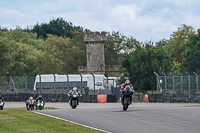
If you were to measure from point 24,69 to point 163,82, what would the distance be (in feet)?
152

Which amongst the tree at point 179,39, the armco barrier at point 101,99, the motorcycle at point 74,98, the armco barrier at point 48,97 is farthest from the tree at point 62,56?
the motorcycle at point 74,98

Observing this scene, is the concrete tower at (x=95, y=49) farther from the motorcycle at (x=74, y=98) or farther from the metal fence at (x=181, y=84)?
the motorcycle at (x=74, y=98)

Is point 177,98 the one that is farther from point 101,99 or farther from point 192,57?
point 192,57

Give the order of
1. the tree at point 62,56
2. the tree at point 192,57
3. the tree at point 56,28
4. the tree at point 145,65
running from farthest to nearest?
the tree at point 56,28
the tree at point 62,56
the tree at point 192,57
the tree at point 145,65

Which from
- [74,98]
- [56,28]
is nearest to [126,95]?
[74,98]

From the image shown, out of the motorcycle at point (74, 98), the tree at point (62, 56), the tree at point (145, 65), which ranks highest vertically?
the tree at point (62, 56)

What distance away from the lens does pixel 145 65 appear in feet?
213

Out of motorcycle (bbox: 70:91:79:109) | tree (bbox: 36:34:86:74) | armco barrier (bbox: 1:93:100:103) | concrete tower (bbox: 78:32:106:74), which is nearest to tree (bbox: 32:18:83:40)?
tree (bbox: 36:34:86:74)

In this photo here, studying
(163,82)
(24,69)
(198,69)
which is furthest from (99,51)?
(163,82)

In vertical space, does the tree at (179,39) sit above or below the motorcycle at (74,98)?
above

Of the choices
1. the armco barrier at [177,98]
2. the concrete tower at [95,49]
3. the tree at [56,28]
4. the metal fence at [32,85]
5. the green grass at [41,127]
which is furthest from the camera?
the tree at [56,28]

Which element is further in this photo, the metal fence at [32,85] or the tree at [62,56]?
the tree at [62,56]

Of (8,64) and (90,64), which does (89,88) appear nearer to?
(8,64)

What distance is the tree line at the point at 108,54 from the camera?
65250 millimetres
